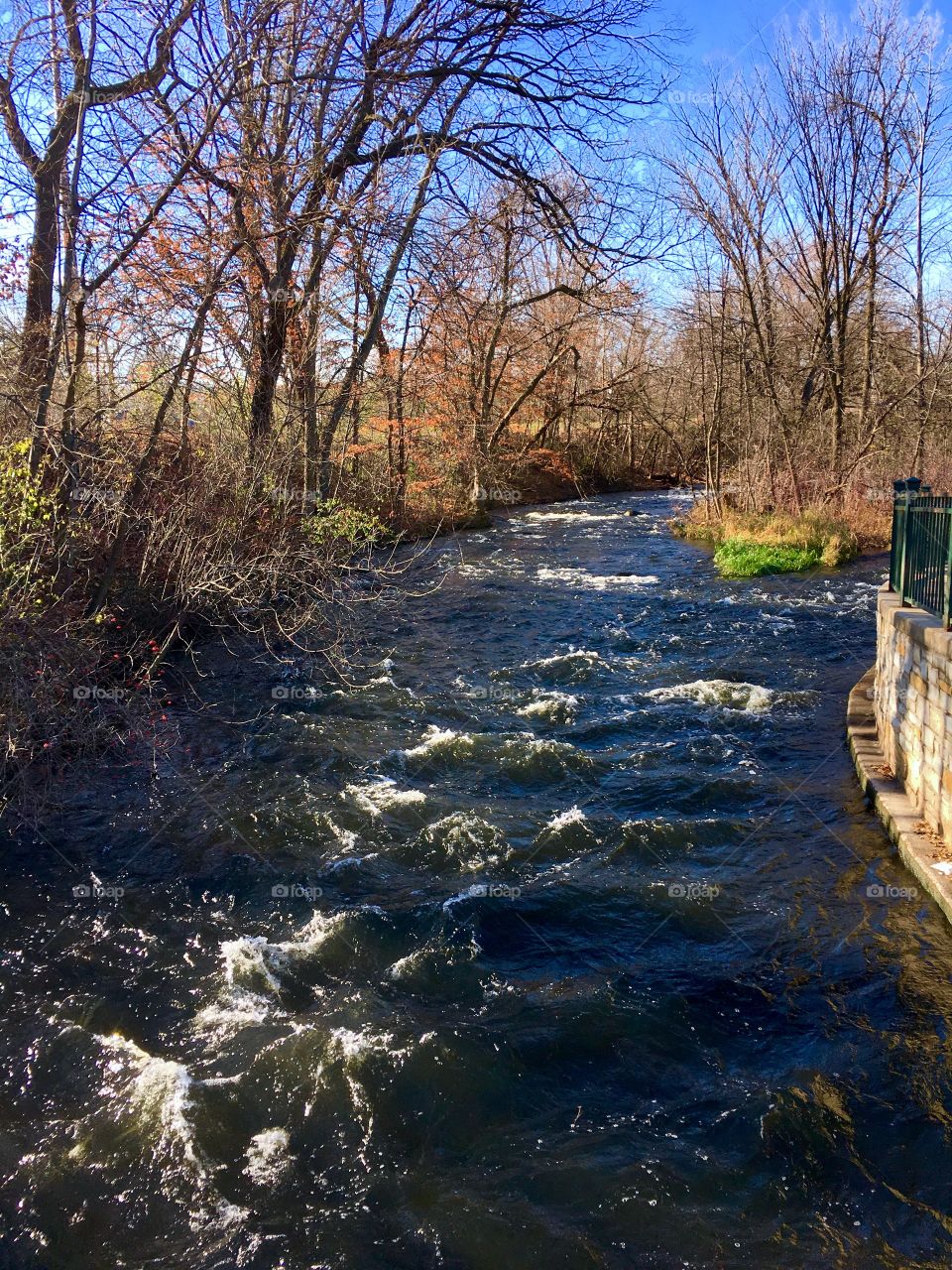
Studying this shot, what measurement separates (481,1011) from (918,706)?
4.24 metres

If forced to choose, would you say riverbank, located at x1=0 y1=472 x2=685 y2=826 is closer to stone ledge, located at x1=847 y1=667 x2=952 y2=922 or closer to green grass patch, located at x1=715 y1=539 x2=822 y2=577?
stone ledge, located at x1=847 y1=667 x2=952 y2=922

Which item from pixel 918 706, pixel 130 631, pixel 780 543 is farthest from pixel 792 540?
pixel 130 631

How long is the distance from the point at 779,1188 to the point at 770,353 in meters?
22.1

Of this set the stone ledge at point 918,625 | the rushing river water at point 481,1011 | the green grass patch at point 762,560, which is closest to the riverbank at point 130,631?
the rushing river water at point 481,1011

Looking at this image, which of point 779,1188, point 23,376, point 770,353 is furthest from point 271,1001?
point 770,353

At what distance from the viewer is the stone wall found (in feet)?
21.4

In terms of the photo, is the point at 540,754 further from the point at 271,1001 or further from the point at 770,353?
the point at 770,353

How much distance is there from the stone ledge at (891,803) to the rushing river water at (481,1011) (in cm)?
17

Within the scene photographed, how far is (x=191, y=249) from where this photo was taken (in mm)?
10469

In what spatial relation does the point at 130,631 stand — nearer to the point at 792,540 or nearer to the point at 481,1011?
the point at 481,1011

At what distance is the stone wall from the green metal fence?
16cm

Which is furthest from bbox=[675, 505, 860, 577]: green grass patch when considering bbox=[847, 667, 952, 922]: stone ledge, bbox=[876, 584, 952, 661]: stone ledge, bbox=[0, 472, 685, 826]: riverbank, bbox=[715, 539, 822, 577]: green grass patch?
bbox=[876, 584, 952, 661]: stone ledge

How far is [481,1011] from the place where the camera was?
207 inches

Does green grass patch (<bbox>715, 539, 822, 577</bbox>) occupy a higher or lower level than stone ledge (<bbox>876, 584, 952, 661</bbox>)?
lower
